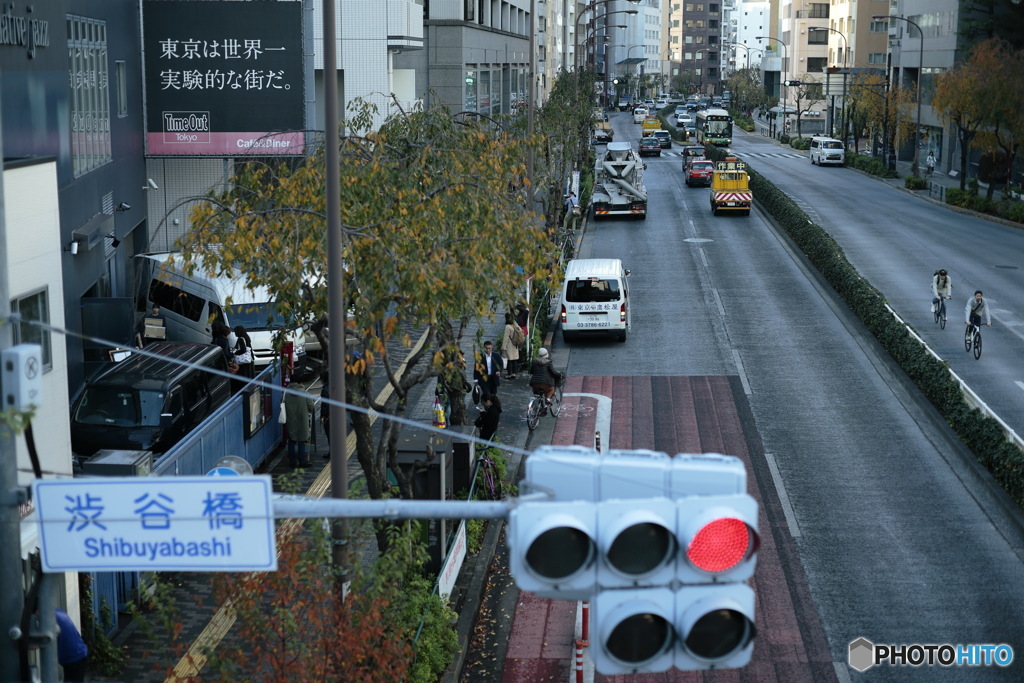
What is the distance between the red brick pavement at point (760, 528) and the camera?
549 inches

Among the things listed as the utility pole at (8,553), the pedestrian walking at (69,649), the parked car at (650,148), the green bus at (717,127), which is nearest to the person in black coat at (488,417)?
the pedestrian walking at (69,649)

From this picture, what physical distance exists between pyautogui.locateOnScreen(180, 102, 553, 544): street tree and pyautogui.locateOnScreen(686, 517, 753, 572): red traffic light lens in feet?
20.2

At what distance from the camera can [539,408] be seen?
79.1ft

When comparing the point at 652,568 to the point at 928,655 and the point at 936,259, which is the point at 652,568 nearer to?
the point at 928,655

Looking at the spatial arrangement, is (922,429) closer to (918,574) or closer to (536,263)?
(918,574)

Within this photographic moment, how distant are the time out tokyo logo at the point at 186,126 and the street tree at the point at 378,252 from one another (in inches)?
581

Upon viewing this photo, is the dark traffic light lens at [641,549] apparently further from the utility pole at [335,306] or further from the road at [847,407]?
the road at [847,407]

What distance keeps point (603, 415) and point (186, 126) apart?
13.9 meters

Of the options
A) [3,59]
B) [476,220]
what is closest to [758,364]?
[476,220]

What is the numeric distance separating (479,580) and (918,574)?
5.72m

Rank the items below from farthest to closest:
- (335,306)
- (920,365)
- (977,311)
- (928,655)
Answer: (977,311) → (920,365) → (928,655) → (335,306)

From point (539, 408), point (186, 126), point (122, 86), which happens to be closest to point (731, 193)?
point (186, 126)

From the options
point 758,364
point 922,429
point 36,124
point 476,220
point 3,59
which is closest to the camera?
point 476,220

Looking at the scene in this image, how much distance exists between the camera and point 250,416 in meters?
20.1
